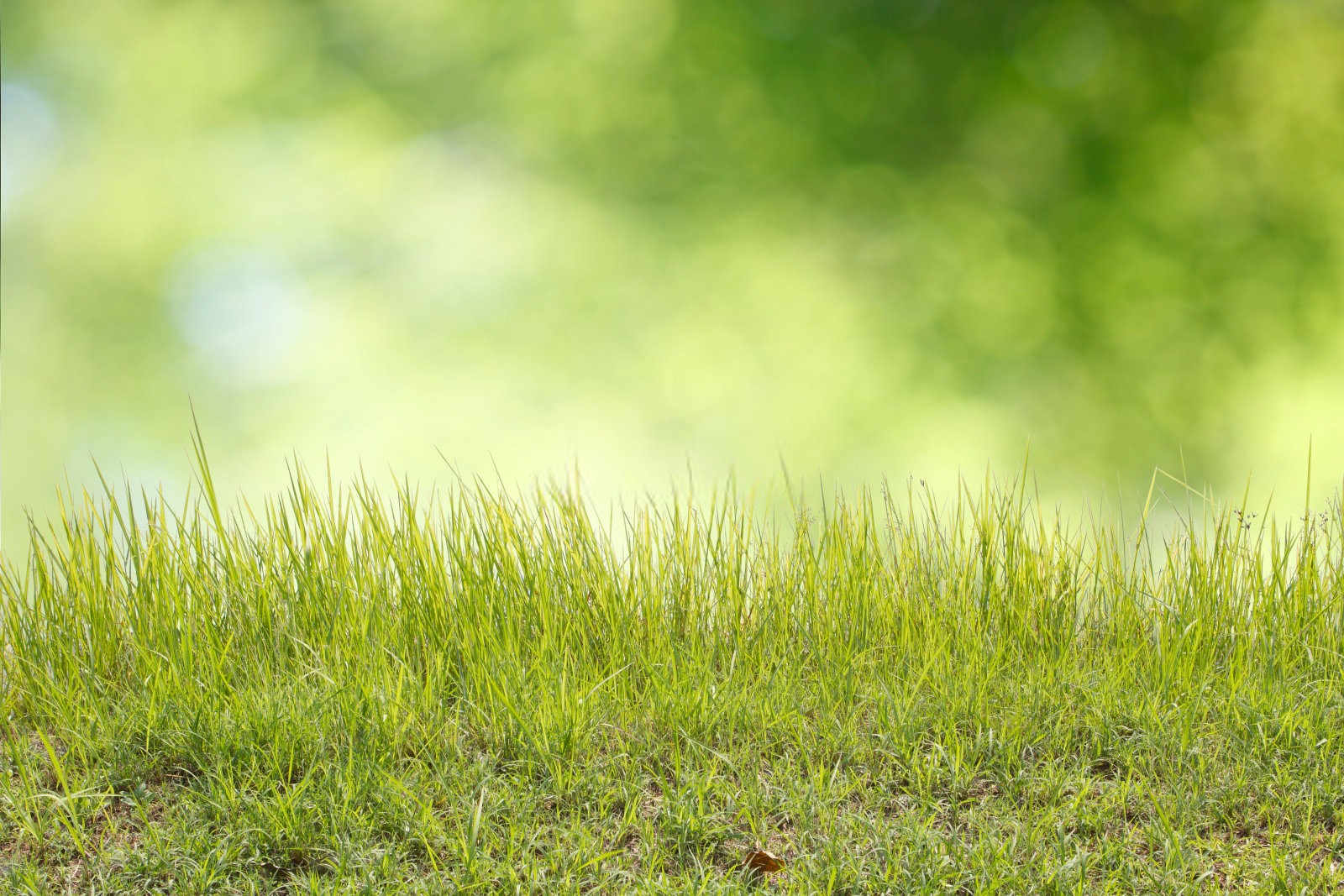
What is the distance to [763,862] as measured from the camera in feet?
10.1

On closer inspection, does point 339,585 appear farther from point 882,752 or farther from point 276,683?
point 882,752

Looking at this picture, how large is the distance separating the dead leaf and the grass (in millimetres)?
26

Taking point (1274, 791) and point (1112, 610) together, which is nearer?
point (1274, 791)

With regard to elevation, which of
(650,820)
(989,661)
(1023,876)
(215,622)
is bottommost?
(1023,876)

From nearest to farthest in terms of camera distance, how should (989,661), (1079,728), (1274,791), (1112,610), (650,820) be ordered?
(650,820) < (1274,791) < (1079,728) < (989,661) < (1112,610)

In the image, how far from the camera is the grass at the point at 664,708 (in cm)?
314

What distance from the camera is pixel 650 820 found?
3.25 metres

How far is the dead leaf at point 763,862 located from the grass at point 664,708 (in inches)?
1.0

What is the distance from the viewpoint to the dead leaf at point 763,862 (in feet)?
10.0

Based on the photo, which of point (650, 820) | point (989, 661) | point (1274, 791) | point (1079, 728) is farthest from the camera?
point (989, 661)

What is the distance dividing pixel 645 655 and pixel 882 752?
37.3 inches

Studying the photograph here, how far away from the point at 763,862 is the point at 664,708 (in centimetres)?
68

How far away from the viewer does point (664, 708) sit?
3621mm

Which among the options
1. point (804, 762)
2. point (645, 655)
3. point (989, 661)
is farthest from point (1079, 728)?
point (645, 655)
